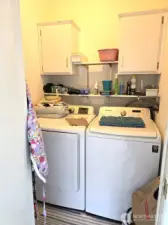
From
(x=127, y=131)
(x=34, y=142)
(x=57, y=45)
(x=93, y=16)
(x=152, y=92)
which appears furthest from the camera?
(x=93, y=16)

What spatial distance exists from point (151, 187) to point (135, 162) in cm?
25

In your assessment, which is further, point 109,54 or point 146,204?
point 109,54

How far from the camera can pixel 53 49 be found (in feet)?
7.37

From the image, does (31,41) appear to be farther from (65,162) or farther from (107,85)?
(65,162)

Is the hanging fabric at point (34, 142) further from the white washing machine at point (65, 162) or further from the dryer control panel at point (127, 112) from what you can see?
the dryer control panel at point (127, 112)

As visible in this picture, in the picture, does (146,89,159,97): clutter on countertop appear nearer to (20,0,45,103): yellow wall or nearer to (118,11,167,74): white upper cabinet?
(118,11,167,74): white upper cabinet

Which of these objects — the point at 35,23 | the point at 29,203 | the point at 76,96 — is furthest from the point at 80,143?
the point at 35,23

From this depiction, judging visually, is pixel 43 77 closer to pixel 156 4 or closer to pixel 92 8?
pixel 92 8

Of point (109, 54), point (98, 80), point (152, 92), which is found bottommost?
point (152, 92)

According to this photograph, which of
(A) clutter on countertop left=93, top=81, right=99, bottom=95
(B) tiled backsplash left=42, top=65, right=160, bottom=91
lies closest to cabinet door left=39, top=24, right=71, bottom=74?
(B) tiled backsplash left=42, top=65, right=160, bottom=91

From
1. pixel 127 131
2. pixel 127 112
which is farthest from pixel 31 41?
pixel 127 131

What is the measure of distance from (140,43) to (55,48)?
3.57ft

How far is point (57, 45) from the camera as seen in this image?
221cm

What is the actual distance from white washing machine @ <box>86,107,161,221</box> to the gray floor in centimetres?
7
